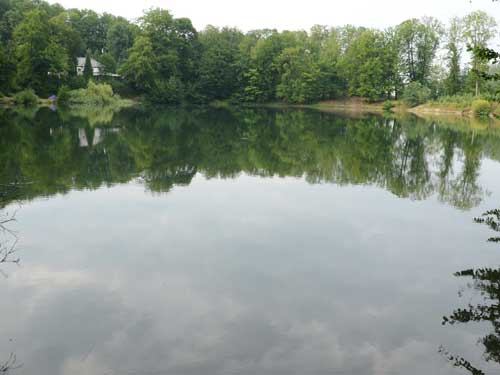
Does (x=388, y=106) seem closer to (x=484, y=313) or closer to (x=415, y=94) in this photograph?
(x=415, y=94)

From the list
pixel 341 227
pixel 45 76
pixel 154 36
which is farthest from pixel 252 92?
pixel 341 227

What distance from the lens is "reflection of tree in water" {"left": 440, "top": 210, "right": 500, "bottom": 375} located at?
5.24 meters

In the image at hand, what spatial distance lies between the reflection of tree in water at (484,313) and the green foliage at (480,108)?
5367cm

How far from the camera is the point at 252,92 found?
78.9 metres

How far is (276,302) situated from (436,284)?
268 centimetres

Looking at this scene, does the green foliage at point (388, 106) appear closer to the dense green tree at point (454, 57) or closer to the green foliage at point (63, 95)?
the dense green tree at point (454, 57)

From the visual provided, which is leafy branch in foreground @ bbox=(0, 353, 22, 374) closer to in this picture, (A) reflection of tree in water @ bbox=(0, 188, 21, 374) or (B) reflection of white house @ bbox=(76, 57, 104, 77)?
(A) reflection of tree in water @ bbox=(0, 188, 21, 374)

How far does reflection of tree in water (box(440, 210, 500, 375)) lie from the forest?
59.7 metres

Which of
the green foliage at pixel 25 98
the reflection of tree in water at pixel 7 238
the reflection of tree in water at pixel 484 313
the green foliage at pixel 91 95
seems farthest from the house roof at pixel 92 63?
the reflection of tree in water at pixel 484 313

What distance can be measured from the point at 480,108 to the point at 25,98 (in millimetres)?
51860

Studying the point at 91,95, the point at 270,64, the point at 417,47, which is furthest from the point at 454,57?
the point at 91,95

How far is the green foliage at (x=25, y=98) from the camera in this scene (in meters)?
50.9

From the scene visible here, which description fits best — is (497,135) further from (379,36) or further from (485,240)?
(379,36)

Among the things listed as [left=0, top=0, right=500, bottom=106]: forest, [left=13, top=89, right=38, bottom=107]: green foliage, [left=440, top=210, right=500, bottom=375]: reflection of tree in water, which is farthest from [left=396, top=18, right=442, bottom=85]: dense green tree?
[left=440, top=210, right=500, bottom=375]: reflection of tree in water
